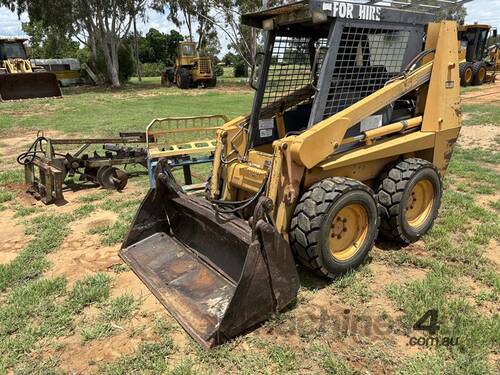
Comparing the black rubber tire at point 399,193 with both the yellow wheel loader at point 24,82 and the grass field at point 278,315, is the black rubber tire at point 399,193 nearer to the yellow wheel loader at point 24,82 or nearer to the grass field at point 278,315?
the grass field at point 278,315

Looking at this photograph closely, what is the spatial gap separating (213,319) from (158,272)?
0.86 metres

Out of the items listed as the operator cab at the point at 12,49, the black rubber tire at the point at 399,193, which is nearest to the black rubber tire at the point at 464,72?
the black rubber tire at the point at 399,193

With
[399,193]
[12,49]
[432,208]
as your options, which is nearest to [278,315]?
[399,193]

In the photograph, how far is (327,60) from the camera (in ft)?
11.3

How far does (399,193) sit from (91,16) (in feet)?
83.3

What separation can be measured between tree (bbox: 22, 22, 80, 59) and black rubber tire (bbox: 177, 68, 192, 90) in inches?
298

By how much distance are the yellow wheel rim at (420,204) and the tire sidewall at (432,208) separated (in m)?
0.03

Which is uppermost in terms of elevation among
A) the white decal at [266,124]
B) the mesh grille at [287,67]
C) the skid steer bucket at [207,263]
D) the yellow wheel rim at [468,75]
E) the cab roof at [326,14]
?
the cab roof at [326,14]

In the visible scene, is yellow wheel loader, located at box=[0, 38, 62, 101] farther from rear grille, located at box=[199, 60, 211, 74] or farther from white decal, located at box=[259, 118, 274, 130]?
white decal, located at box=[259, 118, 274, 130]

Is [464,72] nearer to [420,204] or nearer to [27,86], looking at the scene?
[420,204]

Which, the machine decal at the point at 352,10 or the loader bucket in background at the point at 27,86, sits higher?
the machine decal at the point at 352,10

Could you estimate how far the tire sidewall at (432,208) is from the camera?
3.79 m

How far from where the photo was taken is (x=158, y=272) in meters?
3.56

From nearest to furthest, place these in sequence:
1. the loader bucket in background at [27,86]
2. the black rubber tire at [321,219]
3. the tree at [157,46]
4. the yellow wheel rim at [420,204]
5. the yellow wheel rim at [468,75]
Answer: the black rubber tire at [321,219] < the yellow wheel rim at [420,204] < the loader bucket in background at [27,86] < the yellow wheel rim at [468,75] < the tree at [157,46]
